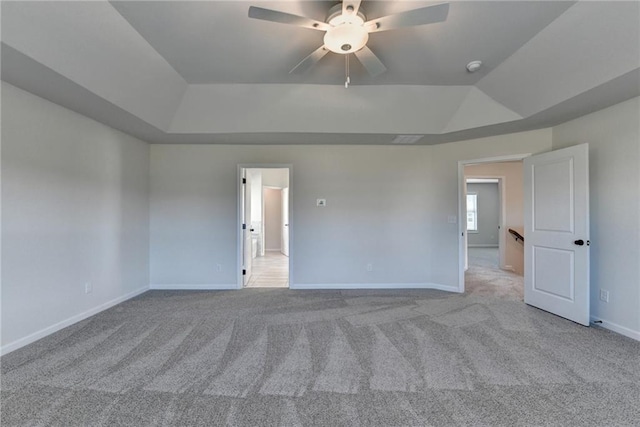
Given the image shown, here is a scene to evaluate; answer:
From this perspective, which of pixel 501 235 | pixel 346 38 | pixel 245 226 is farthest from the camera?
pixel 501 235

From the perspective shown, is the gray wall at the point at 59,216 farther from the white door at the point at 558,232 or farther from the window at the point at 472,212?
the window at the point at 472,212

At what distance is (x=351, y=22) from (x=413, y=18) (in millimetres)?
412

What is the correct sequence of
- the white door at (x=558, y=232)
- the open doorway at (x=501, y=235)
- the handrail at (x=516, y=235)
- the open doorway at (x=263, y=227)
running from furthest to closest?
the handrail at (x=516, y=235) < the open doorway at (x=263, y=227) < the open doorway at (x=501, y=235) < the white door at (x=558, y=232)

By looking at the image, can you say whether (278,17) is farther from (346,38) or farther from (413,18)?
(413,18)

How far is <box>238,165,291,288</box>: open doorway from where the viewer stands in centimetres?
465

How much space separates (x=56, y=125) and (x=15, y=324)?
1.94 meters

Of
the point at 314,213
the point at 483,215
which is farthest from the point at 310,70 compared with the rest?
the point at 483,215

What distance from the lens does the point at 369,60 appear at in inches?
89.8

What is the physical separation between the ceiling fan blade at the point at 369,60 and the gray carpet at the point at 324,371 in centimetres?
244

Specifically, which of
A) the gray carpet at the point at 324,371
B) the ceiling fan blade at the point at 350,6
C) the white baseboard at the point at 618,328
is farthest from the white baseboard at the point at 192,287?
the white baseboard at the point at 618,328

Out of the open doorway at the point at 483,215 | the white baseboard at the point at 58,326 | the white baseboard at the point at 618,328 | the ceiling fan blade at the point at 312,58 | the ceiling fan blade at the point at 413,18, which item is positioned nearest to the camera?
the ceiling fan blade at the point at 413,18

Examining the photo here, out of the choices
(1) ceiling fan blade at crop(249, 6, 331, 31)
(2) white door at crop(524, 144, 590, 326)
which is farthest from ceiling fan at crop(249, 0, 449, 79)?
(2) white door at crop(524, 144, 590, 326)

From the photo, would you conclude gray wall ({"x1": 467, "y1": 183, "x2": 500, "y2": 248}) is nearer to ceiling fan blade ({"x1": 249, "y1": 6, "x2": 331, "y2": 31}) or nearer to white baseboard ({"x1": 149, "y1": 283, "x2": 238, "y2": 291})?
white baseboard ({"x1": 149, "y1": 283, "x2": 238, "y2": 291})

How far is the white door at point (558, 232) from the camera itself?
310 cm
